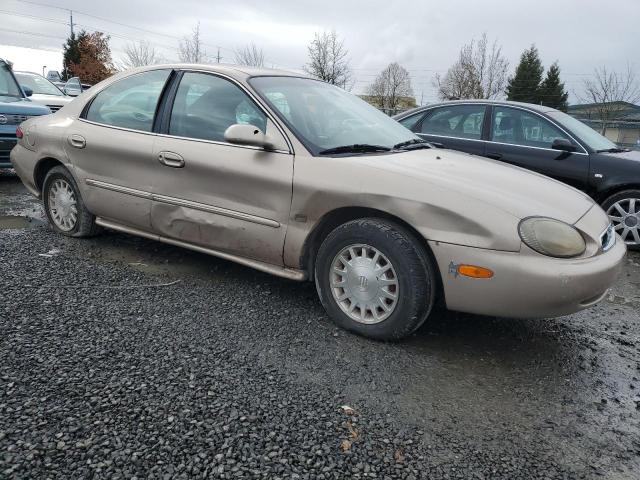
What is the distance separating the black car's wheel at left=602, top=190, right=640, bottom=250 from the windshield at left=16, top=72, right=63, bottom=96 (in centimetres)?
1136

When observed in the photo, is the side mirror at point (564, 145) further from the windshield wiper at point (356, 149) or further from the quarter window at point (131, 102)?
the quarter window at point (131, 102)

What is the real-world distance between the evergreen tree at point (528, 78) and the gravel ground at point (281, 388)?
4885cm

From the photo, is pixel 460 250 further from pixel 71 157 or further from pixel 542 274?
pixel 71 157

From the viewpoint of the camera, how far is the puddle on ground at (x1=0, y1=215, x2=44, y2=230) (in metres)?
5.32

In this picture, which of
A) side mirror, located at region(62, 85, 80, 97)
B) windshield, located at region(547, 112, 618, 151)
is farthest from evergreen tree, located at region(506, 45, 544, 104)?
windshield, located at region(547, 112, 618, 151)

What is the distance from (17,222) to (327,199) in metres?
3.91

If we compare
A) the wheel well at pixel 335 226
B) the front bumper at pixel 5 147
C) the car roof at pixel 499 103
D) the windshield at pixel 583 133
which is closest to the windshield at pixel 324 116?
the wheel well at pixel 335 226

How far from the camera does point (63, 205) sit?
189 inches

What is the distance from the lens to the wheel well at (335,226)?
119 inches

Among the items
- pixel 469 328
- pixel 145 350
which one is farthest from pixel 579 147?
pixel 145 350

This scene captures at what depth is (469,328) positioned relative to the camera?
3.45 meters

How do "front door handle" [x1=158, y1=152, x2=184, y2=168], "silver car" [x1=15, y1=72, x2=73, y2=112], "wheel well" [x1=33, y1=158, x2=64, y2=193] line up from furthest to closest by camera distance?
"silver car" [x1=15, y1=72, x2=73, y2=112], "wheel well" [x1=33, y1=158, x2=64, y2=193], "front door handle" [x1=158, y1=152, x2=184, y2=168]

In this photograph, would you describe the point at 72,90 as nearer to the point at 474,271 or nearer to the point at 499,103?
the point at 499,103

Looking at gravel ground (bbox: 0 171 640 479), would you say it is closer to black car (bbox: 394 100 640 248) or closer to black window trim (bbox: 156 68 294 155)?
black window trim (bbox: 156 68 294 155)
